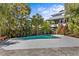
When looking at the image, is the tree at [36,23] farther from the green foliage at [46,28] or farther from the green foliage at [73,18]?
the green foliage at [73,18]

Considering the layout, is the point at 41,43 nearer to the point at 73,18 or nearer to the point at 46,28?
the point at 46,28

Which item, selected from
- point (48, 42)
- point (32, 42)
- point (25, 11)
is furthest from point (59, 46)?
point (25, 11)

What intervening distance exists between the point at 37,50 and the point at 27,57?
0.44ft

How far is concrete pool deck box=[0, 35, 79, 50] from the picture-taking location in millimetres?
2365

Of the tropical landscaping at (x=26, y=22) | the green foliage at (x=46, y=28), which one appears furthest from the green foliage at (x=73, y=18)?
Answer: the green foliage at (x=46, y=28)

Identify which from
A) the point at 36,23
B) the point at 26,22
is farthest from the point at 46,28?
the point at 26,22

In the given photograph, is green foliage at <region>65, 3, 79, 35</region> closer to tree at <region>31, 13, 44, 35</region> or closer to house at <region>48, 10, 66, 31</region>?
house at <region>48, 10, 66, 31</region>

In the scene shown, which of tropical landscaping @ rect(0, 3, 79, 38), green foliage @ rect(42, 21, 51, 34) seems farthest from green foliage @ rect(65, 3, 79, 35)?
green foliage @ rect(42, 21, 51, 34)

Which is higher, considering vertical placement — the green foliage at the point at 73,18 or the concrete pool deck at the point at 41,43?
the green foliage at the point at 73,18

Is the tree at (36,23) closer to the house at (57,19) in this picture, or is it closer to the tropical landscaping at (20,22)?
the tropical landscaping at (20,22)

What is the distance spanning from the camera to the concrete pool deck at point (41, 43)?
237 centimetres

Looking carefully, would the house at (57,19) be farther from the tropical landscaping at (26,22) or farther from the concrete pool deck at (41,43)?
the concrete pool deck at (41,43)

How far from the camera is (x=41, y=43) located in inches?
93.2

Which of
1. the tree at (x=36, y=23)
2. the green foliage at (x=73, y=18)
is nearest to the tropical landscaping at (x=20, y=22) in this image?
the tree at (x=36, y=23)
